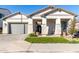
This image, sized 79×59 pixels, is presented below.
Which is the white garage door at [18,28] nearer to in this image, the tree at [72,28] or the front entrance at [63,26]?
the front entrance at [63,26]

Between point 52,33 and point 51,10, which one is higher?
point 51,10

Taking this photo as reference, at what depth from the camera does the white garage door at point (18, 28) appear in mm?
23078

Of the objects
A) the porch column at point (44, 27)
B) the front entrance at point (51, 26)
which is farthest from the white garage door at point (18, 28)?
the front entrance at point (51, 26)

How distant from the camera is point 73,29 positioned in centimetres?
2008

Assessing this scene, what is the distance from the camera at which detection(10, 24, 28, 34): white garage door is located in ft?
75.7

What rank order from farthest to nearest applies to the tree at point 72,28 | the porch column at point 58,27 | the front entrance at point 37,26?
1. the porch column at point 58,27
2. the front entrance at point 37,26
3. the tree at point 72,28

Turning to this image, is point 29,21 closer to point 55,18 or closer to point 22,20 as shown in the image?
point 22,20

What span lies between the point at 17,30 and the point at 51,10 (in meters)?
4.67

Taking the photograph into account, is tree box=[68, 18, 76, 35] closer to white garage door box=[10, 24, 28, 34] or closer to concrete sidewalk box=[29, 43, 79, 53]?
white garage door box=[10, 24, 28, 34]

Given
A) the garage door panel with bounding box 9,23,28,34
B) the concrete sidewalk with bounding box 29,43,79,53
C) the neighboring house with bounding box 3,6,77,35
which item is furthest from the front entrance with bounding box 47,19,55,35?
the concrete sidewalk with bounding box 29,43,79,53
